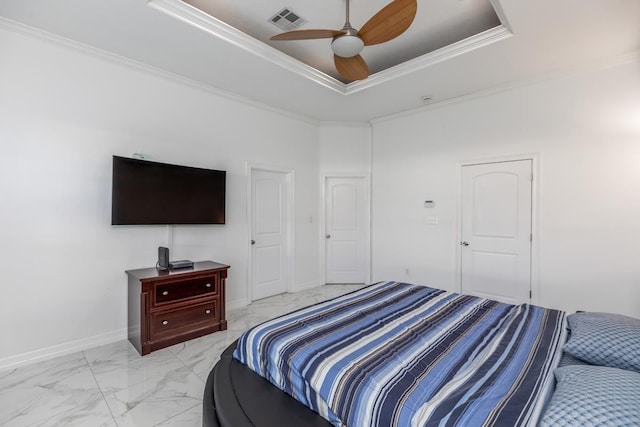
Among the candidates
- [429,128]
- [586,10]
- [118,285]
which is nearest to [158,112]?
[118,285]

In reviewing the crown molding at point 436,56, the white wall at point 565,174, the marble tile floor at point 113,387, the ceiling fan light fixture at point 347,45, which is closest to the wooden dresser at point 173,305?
the marble tile floor at point 113,387

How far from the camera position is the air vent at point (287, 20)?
2.67 metres

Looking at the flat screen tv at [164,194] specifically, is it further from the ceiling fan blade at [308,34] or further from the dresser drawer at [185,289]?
the ceiling fan blade at [308,34]

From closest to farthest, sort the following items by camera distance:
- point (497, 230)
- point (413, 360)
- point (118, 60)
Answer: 1. point (413, 360)
2. point (118, 60)
3. point (497, 230)

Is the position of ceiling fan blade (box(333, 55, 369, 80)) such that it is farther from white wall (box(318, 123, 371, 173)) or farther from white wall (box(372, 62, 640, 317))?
white wall (box(318, 123, 371, 173))

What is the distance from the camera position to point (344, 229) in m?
5.16

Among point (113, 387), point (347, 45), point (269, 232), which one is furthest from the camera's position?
point (269, 232)

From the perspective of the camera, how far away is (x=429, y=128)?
440 centimetres

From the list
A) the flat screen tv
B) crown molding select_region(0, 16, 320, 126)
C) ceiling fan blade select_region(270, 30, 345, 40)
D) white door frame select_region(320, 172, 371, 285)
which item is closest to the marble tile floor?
the flat screen tv

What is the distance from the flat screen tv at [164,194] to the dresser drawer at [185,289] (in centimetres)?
67

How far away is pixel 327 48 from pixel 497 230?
10.1 feet

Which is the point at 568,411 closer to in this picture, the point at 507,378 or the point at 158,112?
the point at 507,378

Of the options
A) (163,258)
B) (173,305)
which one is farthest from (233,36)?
(173,305)

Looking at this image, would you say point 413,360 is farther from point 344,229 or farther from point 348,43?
point 344,229
